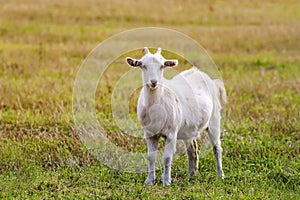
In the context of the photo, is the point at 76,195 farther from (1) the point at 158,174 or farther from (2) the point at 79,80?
(2) the point at 79,80

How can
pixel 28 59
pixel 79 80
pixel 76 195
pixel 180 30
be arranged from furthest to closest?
pixel 180 30 → pixel 28 59 → pixel 79 80 → pixel 76 195

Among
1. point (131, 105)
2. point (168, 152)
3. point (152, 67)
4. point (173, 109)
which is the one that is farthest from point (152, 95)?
point (131, 105)

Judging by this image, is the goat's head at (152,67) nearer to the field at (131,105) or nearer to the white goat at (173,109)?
the white goat at (173,109)

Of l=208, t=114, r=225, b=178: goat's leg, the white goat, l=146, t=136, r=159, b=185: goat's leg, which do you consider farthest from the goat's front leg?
l=208, t=114, r=225, b=178: goat's leg

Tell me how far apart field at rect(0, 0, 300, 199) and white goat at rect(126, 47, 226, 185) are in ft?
1.21

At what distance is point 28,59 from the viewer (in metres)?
16.0

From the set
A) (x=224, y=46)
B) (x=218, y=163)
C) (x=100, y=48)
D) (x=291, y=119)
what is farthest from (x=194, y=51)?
(x=218, y=163)

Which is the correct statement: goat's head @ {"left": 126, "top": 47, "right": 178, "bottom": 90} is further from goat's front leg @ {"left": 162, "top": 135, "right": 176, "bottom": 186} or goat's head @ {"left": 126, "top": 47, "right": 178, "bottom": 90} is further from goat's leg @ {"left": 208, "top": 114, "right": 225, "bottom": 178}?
goat's leg @ {"left": 208, "top": 114, "right": 225, "bottom": 178}

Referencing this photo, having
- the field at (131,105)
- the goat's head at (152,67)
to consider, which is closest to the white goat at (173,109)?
the goat's head at (152,67)

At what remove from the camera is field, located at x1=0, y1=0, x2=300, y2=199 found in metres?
7.50

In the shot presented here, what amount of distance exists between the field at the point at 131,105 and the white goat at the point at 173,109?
1.21 feet

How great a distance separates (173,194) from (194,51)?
11.5m

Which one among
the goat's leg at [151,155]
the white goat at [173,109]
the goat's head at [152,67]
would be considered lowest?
the goat's leg at [151,155]

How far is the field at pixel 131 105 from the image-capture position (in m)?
7.50
